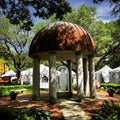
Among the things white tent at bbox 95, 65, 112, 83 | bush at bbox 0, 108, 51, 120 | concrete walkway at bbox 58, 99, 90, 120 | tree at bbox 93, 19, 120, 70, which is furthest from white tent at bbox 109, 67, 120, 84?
bush at bbox 0, 108, 51, 120

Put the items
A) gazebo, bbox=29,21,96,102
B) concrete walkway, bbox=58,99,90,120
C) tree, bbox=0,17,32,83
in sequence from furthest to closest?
tree, bbox=0,17,32,83
gazebo, bbox=29,21,96,102
concrete walkway, bbox=58,99,90,120

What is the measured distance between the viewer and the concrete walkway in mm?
15344

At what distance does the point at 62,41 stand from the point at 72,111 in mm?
5761

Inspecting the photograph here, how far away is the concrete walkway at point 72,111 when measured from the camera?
15.3 meters

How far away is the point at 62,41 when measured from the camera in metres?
20.5

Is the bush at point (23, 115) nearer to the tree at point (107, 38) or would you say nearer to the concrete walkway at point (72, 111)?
the concrete walkway at point (72, 111)

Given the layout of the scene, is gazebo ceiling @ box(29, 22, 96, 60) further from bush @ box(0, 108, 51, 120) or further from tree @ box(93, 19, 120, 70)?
tree @ box(93, 19, 120, 70)

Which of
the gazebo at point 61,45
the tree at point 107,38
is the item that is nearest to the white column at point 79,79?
the gazebo at point 61,45

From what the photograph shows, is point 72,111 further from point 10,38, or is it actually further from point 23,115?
point 10,38

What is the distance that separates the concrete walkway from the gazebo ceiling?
3.91 metres

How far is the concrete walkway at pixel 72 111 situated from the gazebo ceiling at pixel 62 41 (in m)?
3.91

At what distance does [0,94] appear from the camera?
31.3 meters

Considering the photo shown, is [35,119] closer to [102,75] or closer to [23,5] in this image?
[23,5]

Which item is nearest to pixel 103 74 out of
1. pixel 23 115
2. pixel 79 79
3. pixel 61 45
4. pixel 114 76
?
pixel 114 76
